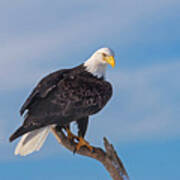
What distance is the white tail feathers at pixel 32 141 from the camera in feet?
58.6

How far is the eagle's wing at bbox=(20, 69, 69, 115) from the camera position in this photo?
17.6 metres

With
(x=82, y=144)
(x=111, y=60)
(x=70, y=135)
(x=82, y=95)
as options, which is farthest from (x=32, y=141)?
(x=111, y=60)

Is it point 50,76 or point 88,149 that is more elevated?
point 50,76

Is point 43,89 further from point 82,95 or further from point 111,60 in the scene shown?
point 111,60

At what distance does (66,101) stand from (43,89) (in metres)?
0.52

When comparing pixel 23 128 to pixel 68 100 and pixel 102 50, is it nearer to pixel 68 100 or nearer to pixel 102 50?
pixel 68 100

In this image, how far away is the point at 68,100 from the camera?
17594 millimetres

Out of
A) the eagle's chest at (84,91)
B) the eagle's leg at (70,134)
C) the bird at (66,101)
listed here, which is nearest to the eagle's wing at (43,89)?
the bird at (66,101)

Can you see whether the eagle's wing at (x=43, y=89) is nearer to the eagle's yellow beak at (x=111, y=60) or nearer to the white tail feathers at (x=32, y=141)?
the white tail feathers at (x=32, y=141)

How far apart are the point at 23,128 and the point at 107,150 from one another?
5.70 feet

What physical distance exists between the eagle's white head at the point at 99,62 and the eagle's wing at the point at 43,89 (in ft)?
2.20

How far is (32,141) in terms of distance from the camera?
1802cm

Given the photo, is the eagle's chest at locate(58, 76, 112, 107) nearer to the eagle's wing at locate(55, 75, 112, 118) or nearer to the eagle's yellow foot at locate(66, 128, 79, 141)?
the eagle's wing at locate(55, 75, 112, 118)

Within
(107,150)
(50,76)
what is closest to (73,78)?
(50,76)
